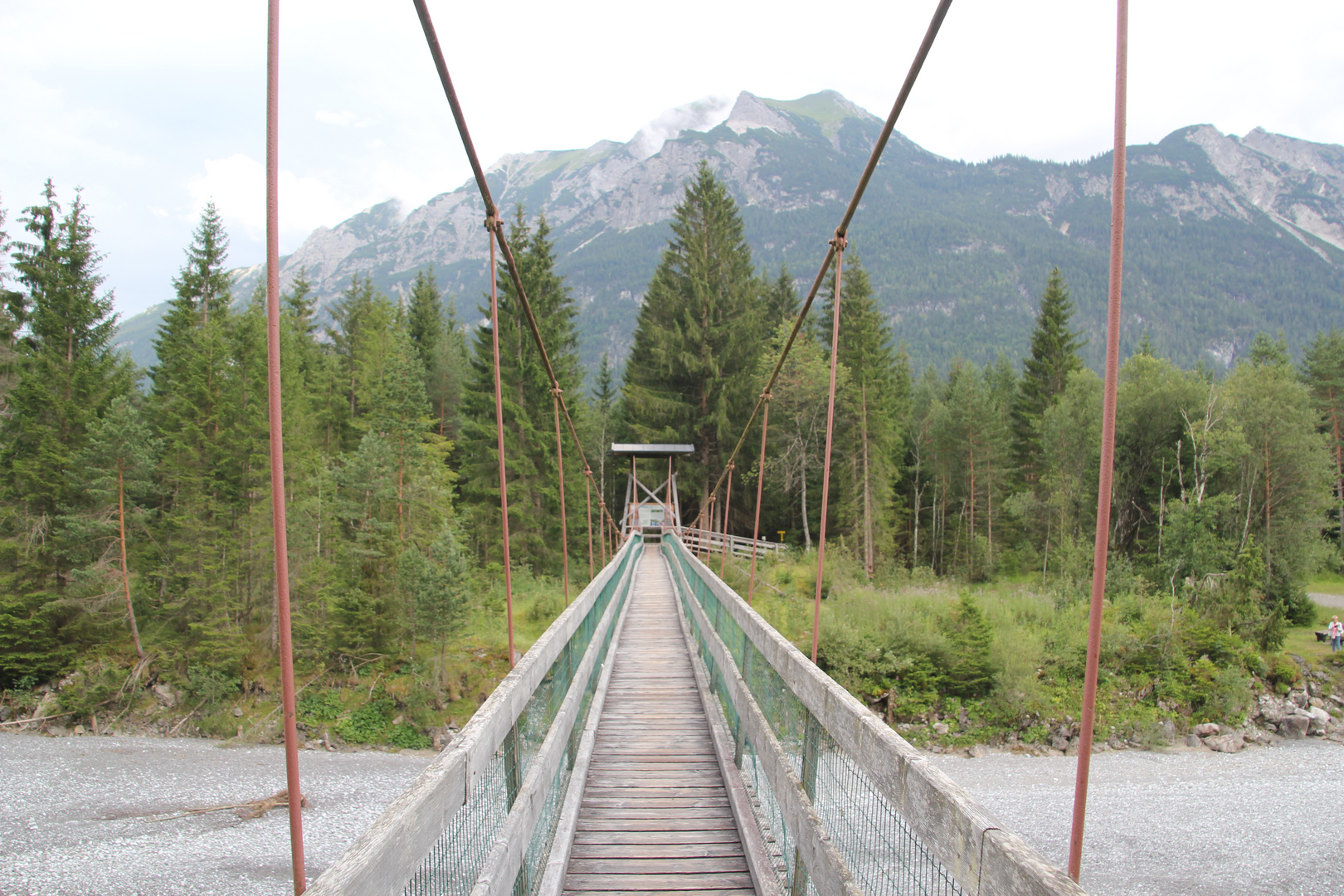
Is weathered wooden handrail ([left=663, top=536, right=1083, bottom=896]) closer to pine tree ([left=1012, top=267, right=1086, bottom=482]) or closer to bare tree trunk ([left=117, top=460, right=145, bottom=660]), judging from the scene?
bare tree trunk ([left=117, top=460, right=145, bottom=660])

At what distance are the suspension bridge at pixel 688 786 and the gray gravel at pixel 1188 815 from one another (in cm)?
924

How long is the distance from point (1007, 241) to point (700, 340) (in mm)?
139989

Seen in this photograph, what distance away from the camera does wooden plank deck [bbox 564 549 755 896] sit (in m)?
2.57

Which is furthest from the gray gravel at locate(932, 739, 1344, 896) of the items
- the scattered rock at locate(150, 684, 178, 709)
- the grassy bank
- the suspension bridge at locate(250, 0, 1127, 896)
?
the scattered rock at locate(150, 684, 178, 709)

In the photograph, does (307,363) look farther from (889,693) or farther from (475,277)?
(475,277)

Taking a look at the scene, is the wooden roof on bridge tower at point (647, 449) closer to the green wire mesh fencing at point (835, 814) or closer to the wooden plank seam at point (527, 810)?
the wooden plank seam at point (527, 810)

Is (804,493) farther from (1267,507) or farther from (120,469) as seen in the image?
(120,469)

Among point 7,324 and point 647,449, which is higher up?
point 7,324

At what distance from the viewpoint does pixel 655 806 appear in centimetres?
320

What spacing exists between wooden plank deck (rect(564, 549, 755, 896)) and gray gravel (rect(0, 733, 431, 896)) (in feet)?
26.2

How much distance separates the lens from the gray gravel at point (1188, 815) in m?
9.81

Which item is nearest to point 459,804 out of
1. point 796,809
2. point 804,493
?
point 796,809

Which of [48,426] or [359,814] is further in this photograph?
[48,426]

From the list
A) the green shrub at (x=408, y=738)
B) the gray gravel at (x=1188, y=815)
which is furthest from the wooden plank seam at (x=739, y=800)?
the green shrub at (x=408, y=738)
